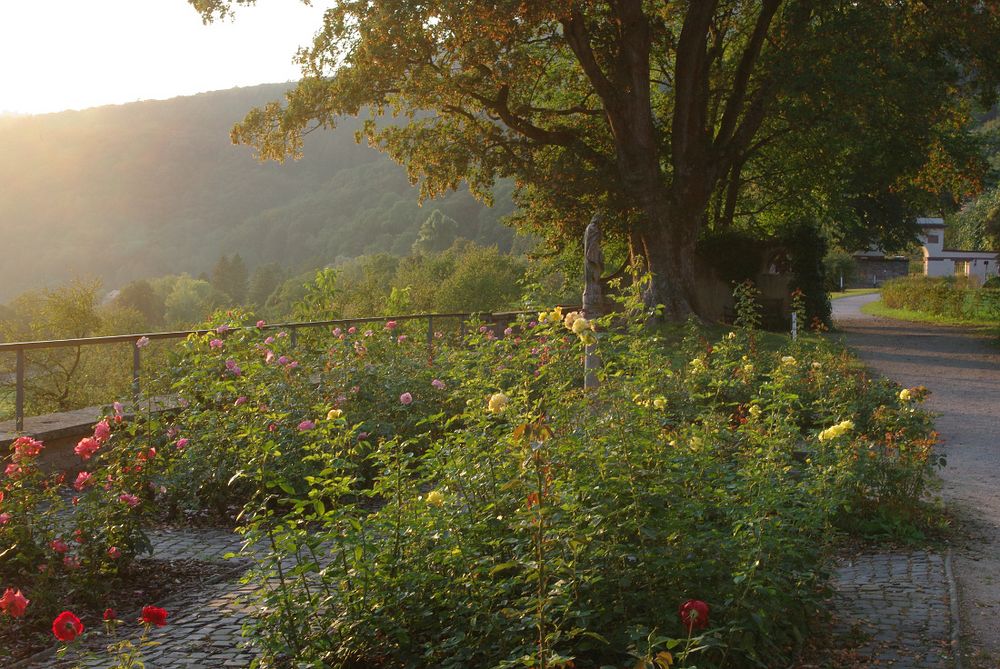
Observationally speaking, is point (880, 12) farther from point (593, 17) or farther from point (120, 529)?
point (120, 529)

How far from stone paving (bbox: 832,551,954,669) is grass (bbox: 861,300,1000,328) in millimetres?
30182

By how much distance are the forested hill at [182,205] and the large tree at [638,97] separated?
70.4 meters

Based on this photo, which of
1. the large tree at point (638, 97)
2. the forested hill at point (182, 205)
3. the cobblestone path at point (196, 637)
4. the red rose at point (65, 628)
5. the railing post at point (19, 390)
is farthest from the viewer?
the forested hill at point (182, 205)

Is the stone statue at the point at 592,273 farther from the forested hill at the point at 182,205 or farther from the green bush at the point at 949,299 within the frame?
the forested hill at the point at 182,205

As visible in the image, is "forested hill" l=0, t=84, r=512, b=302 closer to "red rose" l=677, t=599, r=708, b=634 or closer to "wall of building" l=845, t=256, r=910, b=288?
"wall of building" l=845, t=256, r=910, b=288

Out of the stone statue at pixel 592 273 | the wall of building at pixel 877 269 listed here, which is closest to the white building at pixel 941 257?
the wall of building at pixel 877 269

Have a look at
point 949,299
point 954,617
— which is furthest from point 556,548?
point 949,299

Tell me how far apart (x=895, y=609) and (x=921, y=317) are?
37.9 metres

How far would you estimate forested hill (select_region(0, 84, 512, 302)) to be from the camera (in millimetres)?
106812

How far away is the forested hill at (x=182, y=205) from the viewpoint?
350ft

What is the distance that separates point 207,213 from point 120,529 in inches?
5004

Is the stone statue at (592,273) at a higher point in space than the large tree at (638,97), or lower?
lower

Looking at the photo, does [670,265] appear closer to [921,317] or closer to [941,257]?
[921,317]

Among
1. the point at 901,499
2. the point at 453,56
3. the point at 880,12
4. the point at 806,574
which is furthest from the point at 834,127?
the point at 806,574
